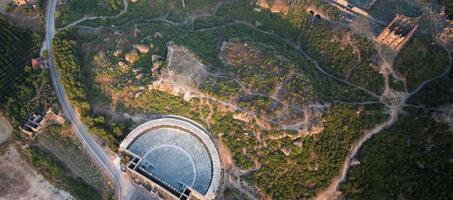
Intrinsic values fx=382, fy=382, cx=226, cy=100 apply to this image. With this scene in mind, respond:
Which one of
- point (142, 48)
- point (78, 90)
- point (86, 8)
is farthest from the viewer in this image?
point (86, 8)

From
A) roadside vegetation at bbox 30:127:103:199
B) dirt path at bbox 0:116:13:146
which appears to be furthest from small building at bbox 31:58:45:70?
roadside vegetation at bbox 30:127:103:199

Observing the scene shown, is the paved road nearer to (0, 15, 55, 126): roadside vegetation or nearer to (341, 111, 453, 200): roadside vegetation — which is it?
(0, 15, 55, 126): roadside vegetation

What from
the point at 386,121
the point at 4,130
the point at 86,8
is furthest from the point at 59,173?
the point at 386,121

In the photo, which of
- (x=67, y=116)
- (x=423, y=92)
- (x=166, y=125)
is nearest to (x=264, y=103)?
(x=166, y=125)

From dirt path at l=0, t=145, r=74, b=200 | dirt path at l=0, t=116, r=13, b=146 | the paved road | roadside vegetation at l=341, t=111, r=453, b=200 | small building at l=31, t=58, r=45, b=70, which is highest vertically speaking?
roadside vegetation at l=341, t=111, r=453, b=200

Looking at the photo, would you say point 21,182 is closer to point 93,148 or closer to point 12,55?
point 93,148
